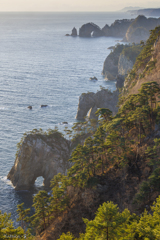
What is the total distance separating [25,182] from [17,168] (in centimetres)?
480

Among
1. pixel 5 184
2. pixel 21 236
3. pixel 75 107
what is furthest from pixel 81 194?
pixel 75 107

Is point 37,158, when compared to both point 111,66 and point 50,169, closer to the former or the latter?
point 50,169

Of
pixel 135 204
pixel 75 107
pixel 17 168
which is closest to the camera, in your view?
pixel 135 204

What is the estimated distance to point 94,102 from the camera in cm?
11425

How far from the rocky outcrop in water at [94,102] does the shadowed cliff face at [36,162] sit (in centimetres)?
3681

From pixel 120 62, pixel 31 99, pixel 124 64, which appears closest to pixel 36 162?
pixel 31 99

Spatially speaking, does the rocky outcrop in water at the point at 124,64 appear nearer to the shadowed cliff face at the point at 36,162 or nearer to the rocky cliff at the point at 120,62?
the rocky cliff at the point at 120,62

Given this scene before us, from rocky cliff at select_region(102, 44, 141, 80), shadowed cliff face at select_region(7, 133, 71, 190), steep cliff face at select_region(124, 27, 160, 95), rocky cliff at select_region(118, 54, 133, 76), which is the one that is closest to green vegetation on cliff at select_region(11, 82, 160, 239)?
steep cliff face at select_region(124, 27, 160, 95)

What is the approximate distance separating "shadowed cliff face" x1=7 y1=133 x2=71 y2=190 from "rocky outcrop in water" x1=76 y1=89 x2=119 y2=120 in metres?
36.8

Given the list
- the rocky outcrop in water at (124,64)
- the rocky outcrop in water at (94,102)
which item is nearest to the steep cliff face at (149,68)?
the rocky outcrop in water at (94,102)

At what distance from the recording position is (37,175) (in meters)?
75.6

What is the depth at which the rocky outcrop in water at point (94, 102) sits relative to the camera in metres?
111

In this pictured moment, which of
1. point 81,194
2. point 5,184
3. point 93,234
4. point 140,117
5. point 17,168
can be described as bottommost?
point 5,184

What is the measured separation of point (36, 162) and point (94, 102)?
161 ft
